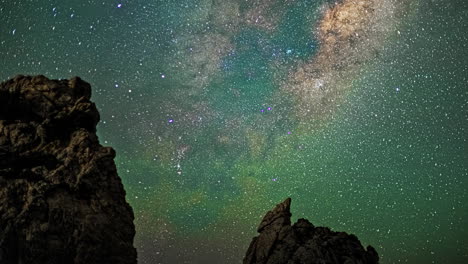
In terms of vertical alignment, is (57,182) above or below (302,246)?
Result: above

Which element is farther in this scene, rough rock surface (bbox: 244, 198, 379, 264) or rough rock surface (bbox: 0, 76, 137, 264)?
rough rock surface (bbox: 244, 198, 379, 264)

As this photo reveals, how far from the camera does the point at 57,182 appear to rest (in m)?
17.9

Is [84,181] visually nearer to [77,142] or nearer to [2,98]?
[77,142]

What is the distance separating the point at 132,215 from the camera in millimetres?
19094

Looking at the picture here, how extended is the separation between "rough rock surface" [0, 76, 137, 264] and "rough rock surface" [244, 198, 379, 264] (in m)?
8.33

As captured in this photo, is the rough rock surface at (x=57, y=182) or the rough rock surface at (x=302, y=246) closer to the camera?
the rough rock surface at (x=57, y=182)

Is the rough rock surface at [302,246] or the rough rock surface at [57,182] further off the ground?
the rough rock surface at [57,182]

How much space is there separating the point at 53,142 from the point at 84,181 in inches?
132

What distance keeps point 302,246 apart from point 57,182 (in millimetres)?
14095

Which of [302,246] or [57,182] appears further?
[302,246]

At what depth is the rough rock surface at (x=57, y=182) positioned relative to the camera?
16750 millimetres

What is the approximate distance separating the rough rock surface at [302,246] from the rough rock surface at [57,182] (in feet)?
27.3

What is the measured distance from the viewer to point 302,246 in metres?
21.3

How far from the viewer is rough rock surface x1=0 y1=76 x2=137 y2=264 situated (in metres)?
16.8
